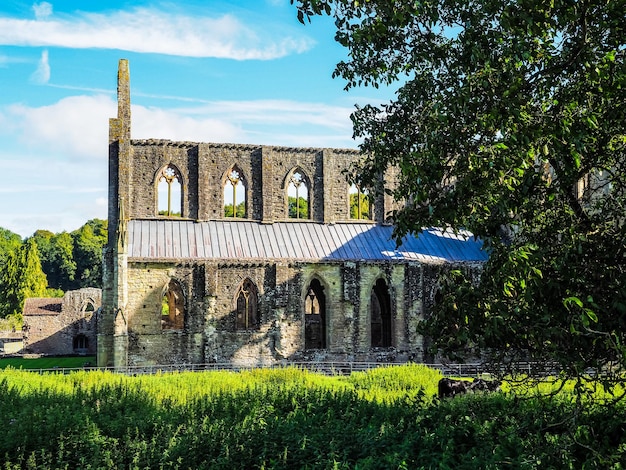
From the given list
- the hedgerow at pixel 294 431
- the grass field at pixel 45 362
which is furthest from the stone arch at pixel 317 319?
the hedgerow at pixel 294 431

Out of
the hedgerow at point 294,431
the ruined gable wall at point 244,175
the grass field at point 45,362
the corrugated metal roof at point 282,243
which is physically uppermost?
the ruined gable wall at point 244,175

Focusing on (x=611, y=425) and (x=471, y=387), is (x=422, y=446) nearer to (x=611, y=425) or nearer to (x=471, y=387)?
(x=611, y=425)

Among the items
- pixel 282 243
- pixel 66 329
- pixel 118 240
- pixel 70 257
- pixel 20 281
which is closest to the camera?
pixel 118 240

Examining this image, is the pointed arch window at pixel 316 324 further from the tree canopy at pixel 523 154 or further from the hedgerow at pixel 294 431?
the tree canopy at pixel 523 154

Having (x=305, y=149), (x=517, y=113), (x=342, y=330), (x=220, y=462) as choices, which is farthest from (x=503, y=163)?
(x=305, y=149)

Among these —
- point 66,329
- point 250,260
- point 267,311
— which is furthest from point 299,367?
point 66,329

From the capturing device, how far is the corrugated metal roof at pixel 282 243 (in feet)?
94.7

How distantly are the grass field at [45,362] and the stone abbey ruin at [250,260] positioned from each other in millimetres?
5310

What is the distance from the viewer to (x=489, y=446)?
10633mm

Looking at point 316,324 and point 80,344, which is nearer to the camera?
point 316,324

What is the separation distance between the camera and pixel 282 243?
30484 mm

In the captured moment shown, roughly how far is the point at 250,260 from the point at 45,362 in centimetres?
1540

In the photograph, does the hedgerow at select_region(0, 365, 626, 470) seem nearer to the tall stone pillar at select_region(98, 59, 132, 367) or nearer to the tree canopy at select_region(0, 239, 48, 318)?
the tall stone pillar at select_region(98, 59, 132, 367)

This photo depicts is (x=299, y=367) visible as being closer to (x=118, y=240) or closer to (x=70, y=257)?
(x=118, y=240)
